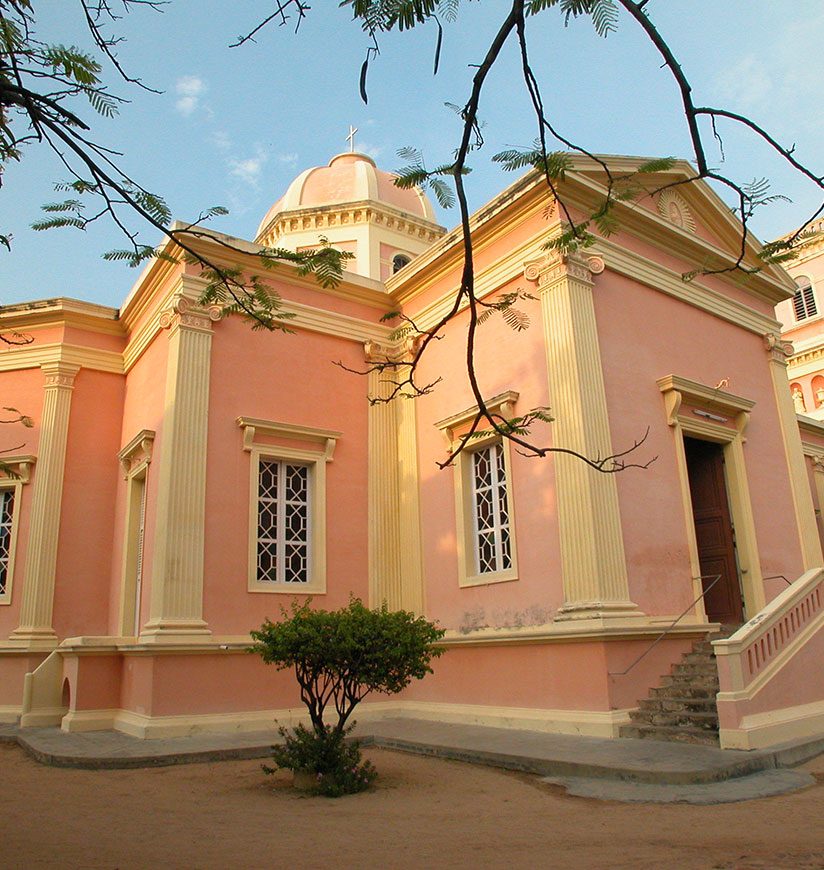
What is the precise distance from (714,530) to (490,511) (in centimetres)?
340

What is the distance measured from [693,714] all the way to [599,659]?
1070mm

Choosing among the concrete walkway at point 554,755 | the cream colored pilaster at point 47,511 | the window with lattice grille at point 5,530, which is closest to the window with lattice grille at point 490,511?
the concrete walkway at point 554,755

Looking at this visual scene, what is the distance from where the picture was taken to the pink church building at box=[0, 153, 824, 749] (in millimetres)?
9320

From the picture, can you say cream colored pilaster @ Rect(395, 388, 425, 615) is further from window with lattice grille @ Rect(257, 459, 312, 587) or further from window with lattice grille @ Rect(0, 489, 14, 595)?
window with lattice grille @ Rect(0, 489, 14, 595)

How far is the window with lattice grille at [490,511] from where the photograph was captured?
10531 mm

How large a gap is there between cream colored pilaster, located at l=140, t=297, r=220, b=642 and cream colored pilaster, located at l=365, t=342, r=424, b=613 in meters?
2.65

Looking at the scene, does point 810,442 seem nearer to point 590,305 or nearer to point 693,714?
point 590,305

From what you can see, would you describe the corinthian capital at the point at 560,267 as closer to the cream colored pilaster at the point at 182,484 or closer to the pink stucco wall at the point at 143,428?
the cream colored pilaster at the point at 182,484

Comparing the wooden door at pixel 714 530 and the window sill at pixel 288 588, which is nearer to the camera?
the window sill at pixel 288 588

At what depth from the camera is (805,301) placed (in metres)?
25.2

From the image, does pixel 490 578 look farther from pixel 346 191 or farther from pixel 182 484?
pixel 346 191

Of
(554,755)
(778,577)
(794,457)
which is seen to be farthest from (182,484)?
(794,457)

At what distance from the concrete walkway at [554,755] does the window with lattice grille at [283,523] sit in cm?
226

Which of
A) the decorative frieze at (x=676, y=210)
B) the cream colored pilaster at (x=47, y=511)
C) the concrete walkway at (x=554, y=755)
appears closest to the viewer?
the concrete walkway at (x=554, y=755)
